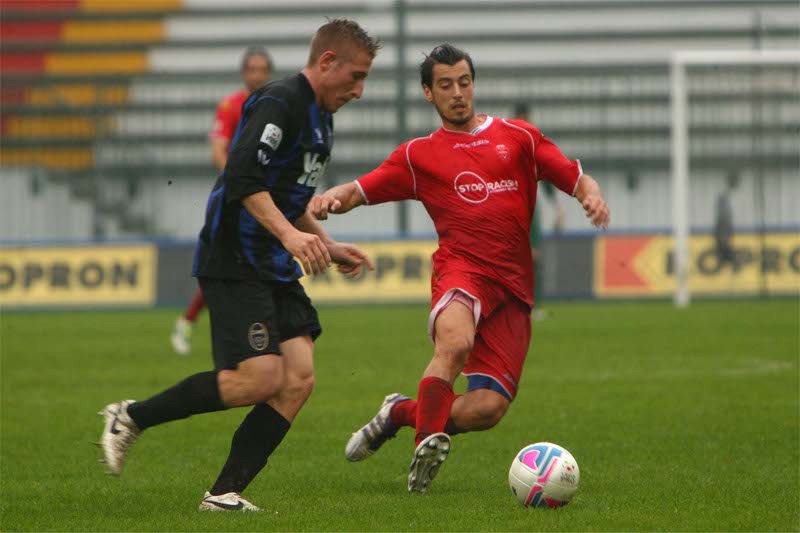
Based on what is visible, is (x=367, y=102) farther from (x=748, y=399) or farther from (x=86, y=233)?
(x=748, y=399)

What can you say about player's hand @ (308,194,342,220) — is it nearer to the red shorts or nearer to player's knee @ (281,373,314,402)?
the red shorts

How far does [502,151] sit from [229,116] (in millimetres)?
5326

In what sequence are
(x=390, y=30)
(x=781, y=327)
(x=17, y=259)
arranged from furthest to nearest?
(x=390, y=30) → (x=17, y=259) → (x=781, y=327)

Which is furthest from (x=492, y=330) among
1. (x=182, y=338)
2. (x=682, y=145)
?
(x=682, y=145)

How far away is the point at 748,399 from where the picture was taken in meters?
8.80

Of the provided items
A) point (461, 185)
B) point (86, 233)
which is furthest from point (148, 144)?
point (461, 185)

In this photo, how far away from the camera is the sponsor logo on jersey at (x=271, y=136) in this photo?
5.07 meters

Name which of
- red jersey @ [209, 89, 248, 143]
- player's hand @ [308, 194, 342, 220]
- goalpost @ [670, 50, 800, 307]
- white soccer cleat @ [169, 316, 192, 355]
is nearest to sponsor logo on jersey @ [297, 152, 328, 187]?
player's hand @ [308, 194, 342, 220]

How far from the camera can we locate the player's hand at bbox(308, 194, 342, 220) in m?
5.76

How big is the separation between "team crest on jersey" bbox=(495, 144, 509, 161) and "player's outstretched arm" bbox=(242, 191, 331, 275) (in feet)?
4.68

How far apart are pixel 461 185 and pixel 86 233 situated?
65.1 ft

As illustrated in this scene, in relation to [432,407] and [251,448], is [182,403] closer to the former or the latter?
[251,448]

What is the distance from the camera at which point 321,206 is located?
19.0 feet

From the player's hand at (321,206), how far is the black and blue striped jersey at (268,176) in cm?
29
